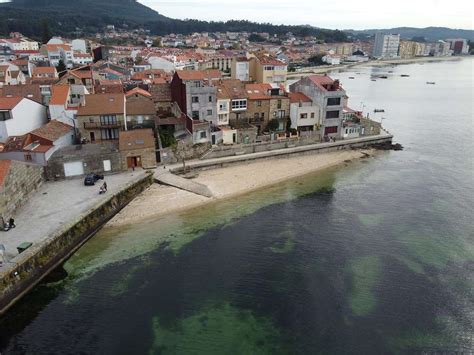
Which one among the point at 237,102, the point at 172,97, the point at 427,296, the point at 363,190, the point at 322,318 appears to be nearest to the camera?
the point at 322,318

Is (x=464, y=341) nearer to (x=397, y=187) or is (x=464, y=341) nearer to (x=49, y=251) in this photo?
(x=397, y=187)

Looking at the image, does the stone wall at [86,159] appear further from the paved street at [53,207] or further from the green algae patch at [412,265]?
the green algae patch at [412,265]

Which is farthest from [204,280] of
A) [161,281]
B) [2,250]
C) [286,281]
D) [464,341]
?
[464,341]

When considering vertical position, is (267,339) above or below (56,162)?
below

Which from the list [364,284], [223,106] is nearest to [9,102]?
[223,106]

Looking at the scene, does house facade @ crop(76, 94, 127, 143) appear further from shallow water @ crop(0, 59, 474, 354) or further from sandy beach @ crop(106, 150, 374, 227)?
shallow water @ crop(0, 59, 474, 354)

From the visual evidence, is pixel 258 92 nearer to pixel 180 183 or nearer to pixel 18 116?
pixel 180 183
